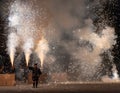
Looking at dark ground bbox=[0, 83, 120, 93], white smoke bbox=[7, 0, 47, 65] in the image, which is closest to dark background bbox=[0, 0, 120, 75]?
white smoke bbox=[7, 0, 47, 65]

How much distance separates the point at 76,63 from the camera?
182 ft

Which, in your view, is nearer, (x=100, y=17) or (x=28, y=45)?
(x=28, y=45)

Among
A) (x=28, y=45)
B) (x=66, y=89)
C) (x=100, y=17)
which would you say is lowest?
(x=66, y=89)

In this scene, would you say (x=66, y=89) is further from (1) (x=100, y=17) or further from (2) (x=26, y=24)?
(1) (x=100, y=17)

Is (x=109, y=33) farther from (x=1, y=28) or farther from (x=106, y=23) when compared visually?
(x=1, y=28)

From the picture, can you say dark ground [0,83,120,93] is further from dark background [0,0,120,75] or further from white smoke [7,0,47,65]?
dark background [0,0,120,75]

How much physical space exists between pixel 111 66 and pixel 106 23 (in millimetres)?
8404

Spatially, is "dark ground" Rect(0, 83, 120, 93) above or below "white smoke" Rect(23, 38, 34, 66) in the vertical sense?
below

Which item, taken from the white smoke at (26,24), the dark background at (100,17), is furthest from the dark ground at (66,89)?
the dark background at (100,17)

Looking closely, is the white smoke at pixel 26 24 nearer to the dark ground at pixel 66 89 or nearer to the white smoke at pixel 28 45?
the white smoke at pixel 28 45

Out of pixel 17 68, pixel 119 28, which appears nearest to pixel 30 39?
pixel 17 68

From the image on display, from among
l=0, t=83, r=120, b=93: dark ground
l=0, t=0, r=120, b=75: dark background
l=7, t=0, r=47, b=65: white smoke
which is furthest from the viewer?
l=0, t=0, r=120, b=75: dark background

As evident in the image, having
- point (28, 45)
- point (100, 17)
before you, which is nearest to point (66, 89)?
point (28, 45)

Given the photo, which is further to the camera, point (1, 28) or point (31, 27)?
point (1, 28)
